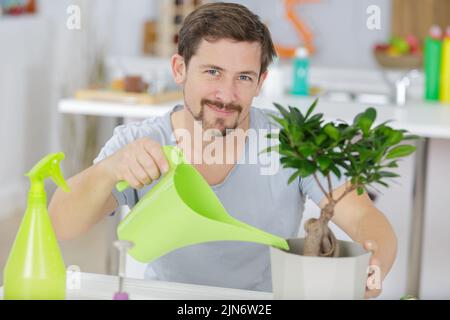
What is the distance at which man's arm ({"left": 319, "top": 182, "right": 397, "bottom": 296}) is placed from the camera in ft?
4.50

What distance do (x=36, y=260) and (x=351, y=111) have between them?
1914 mm

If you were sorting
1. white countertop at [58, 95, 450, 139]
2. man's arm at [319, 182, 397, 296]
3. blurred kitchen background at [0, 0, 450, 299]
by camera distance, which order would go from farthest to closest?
blurred kitchen background at [0, 0, 450, 299] < white countertop at [58, 95, 450, 139] < man's arm at [319, 182, 397, 296]

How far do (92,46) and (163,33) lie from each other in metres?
0.36

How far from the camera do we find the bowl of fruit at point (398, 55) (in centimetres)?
333

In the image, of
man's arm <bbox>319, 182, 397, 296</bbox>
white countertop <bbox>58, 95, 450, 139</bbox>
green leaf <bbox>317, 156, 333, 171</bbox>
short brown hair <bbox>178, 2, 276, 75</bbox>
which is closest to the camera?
green leaf <bbox>317, 156, 333, 171</bbox>

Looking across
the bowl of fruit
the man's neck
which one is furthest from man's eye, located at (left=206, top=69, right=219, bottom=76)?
the bowl of fruit

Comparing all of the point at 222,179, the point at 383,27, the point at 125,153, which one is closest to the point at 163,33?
the point at 383,27

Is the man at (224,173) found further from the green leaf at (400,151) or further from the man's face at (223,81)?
the green leaf at (400,151)

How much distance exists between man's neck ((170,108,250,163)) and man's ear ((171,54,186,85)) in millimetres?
61

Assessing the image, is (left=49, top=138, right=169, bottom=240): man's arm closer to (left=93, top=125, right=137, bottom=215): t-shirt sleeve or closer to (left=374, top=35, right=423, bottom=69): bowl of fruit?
(left=93, top=125, right=137, bottom=215): t-shirt sleeve

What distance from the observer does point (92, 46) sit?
4176 mm

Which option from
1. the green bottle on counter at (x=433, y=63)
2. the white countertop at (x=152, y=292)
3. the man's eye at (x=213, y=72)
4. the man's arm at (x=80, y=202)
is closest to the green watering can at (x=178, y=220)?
the white countertop at (x=152, y=292)

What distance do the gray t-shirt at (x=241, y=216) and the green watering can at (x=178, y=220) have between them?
420mm

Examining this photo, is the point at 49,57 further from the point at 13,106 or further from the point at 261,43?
the point at 261,43
